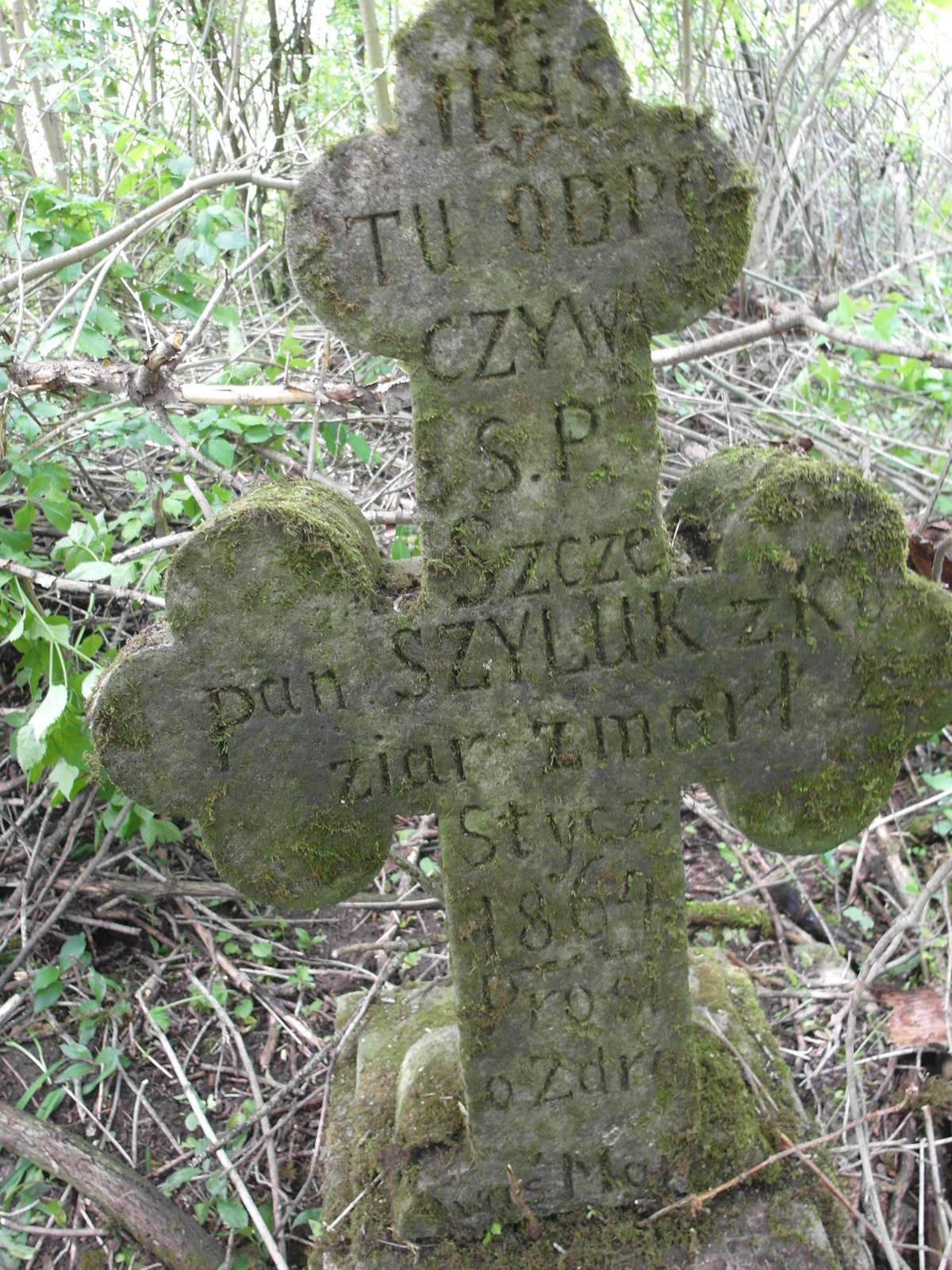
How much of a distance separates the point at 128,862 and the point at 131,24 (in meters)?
4.56

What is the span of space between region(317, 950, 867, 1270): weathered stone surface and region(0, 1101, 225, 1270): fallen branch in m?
0.48

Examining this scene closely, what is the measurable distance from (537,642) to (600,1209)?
1295mm

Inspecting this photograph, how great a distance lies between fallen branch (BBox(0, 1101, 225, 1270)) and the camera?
98.9 inches

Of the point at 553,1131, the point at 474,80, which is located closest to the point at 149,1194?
the point at 553,1131

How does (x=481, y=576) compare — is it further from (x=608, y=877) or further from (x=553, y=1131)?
(x=553, y=1131)

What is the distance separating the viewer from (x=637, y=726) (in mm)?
1941

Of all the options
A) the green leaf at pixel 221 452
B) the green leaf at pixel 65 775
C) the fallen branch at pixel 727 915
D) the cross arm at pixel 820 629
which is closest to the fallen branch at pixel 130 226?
the green leaf at pixel 221 452

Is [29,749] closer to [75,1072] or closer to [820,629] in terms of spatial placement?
[75,1072]

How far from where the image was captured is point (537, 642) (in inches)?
73.0

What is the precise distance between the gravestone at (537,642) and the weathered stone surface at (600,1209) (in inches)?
0.5

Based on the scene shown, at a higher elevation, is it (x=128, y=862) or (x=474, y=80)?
(x=474, y=80)

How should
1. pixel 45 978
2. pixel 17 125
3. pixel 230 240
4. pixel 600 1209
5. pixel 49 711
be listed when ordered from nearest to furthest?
pixel 600 1209
pixel 49 711
pixel 230 240
pixel 45 978
pixel 17 125

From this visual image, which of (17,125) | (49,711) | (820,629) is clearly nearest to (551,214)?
(820,629)

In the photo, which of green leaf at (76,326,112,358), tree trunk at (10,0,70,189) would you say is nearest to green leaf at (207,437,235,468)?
green leaf at (76,326,112,358)
